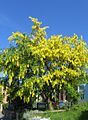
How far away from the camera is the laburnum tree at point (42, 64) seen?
44.2 meters

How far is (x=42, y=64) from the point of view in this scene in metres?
44.3

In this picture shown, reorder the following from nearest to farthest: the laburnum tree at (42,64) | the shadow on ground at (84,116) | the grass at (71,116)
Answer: the shadow on ground at (84,116)
the grass at (71,116)
the laburnum tree at (42,64)

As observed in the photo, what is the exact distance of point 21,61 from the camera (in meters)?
44.6

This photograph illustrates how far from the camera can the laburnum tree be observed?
44156 mm

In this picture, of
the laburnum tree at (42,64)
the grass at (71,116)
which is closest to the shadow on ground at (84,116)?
the grass at (71,116)

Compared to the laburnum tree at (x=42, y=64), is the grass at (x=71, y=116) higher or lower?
lower

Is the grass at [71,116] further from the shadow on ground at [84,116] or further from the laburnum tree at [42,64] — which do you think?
the laburnum tree at [42,64]

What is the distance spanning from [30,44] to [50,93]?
5.91m

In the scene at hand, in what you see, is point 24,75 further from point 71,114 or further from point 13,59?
point 71,114

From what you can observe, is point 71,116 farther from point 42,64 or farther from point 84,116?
point 42,64

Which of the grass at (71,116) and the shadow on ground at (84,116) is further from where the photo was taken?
the grass at (71,116)

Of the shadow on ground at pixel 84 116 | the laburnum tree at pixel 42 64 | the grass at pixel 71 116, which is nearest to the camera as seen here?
the shadow on ground at pixel 84 116

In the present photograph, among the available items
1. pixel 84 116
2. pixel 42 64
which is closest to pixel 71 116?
pixel 84 116

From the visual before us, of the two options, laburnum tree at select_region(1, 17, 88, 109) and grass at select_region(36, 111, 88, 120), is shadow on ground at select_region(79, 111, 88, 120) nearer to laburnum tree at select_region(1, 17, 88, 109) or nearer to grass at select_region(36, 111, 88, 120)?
grass at select_region(36, 111, 88, 120)
